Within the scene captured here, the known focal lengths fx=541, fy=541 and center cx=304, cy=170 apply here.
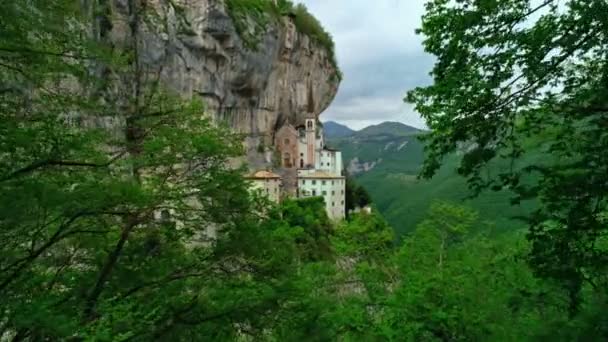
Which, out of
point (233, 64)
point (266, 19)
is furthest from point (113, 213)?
point (266, 19)

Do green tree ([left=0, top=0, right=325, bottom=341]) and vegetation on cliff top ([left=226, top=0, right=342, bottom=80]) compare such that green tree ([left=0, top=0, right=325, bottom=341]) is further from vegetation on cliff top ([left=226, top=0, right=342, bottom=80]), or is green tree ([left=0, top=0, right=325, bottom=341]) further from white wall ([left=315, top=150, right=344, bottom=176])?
white wall ([left=315, top=150, right=344, bottom=176])

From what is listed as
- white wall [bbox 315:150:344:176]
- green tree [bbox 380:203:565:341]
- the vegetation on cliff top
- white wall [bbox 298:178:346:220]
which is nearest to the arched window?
white wall [bbox 298:178:346:220]

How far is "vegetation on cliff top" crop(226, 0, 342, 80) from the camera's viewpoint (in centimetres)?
5103

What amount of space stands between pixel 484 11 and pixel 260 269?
544 cm

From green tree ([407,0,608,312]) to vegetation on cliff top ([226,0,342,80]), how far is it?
46.4 metres

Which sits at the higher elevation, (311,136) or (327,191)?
(311,136)

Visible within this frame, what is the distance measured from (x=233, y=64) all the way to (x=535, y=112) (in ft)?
157

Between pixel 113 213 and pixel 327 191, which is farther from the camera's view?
pixel 327 191

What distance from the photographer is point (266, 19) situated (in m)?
55.3

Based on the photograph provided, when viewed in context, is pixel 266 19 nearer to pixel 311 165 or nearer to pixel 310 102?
pixel 310 102

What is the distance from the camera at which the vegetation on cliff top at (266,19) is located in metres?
51.0

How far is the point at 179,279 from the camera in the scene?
8.77 meters

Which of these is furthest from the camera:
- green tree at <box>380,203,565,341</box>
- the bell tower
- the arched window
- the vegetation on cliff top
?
the bell tower

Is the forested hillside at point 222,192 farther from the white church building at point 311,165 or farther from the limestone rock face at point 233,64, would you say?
the white church building at point 311,165
